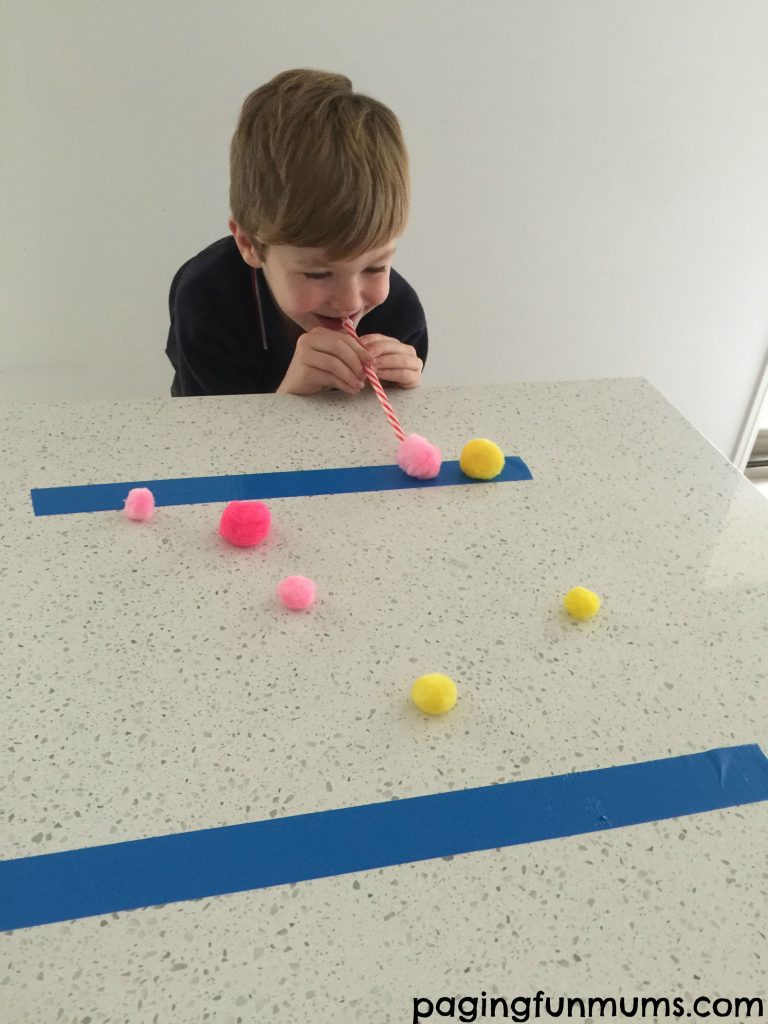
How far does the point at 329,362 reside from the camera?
0.88 metres

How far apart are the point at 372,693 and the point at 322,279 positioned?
499mm

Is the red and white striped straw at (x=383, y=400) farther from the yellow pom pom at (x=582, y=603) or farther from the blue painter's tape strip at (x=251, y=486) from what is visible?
the yellow pom pom at (x=582, y=603)

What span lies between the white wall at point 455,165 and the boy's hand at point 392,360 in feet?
2.25

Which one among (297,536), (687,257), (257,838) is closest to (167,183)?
(297,536)

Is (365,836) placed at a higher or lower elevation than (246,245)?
lower

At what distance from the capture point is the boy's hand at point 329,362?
881 mm

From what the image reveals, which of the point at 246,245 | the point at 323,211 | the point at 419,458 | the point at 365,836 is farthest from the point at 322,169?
the point at 365,836

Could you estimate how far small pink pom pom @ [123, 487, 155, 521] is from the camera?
693 mm

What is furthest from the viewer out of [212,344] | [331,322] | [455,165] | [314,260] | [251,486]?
[455,165]

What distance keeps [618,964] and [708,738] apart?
0.57 ft

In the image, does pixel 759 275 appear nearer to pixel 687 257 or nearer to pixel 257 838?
pixel 687 257

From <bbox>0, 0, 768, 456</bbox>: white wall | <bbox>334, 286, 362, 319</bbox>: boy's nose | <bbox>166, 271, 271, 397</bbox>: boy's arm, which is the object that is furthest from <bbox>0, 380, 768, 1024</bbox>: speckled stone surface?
<bbox>0, 0, 768, 456</bbox>: white wall

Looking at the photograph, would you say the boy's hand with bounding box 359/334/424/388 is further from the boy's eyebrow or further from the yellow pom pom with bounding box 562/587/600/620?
the yellow pom pom with bounding box 562/587/600/620

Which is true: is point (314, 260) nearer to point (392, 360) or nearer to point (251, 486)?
point (392, 360)
